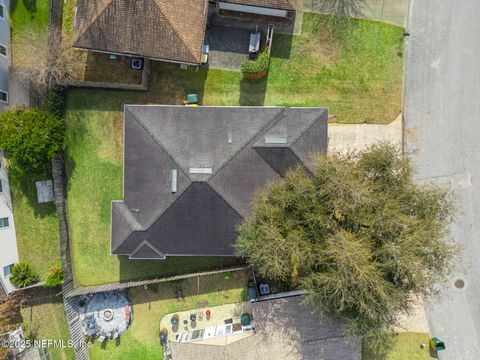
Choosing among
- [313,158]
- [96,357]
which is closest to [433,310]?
[313,158]

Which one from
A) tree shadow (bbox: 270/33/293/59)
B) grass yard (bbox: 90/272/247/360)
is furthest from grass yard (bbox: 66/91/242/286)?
tree shadow (bbox: 270/33/293/59)

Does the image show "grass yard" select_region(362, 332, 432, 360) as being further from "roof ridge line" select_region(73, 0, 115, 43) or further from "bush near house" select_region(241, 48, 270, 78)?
"roof ridge line" select_region(73, 0, 115, 43)

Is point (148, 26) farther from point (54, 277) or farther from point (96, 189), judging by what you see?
point (54, 277)

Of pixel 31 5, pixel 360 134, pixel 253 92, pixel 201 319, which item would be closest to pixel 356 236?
pixel 360 134

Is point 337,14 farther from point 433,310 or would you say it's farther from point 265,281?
point 433,310

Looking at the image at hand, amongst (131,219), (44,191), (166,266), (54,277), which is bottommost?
(54,277)

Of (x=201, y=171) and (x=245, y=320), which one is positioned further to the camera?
(x=245, y=320)
